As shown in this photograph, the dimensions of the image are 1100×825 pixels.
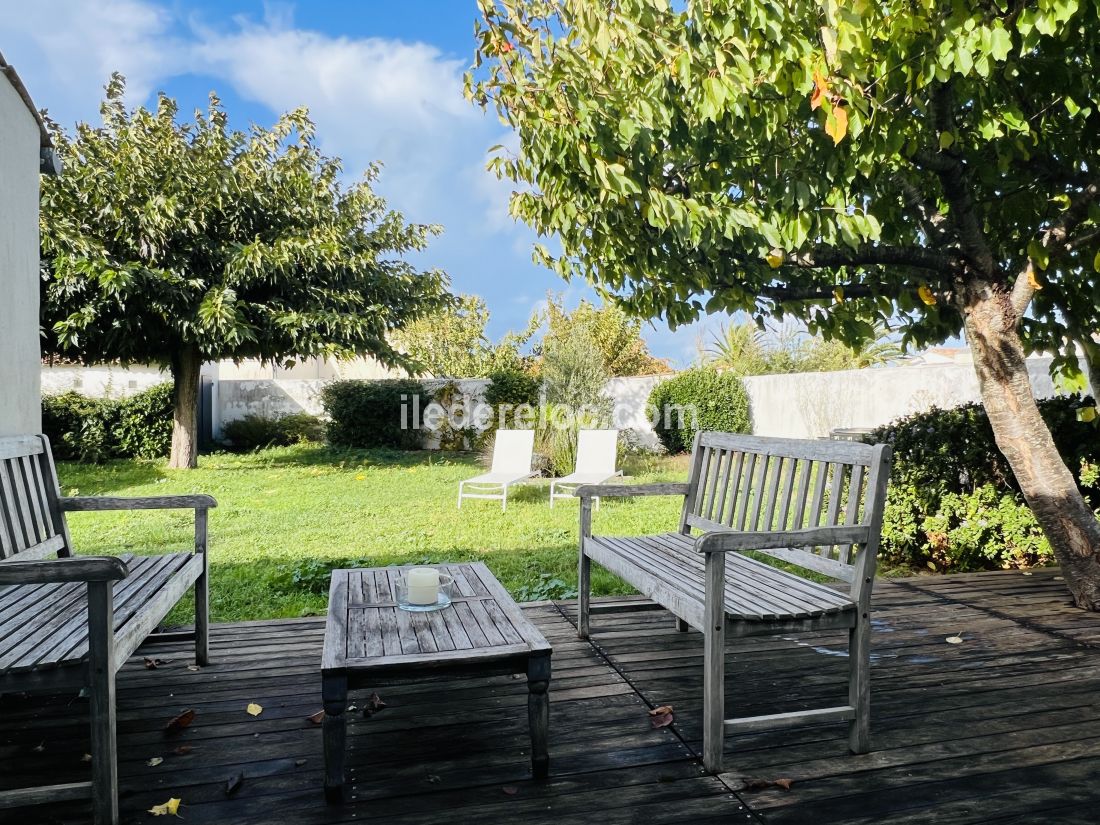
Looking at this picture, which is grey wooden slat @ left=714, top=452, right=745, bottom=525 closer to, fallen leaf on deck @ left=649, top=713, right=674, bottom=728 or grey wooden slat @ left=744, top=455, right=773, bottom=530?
grey wooden slat @ left=744, top=455, right=773, bottom=530

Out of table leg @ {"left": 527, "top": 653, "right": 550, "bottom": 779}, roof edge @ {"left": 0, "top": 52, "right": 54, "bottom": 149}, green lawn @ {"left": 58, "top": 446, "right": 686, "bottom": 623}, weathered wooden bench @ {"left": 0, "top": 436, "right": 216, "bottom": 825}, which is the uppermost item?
roof edge @ {"left": 0, "top": 52, "right": 54, "bottom": 149}

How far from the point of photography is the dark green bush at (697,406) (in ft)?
42.5

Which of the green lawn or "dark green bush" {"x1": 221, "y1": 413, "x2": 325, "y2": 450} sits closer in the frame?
the green lawn

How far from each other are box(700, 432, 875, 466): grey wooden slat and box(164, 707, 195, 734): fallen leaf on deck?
230 cm

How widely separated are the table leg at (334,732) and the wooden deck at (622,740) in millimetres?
61

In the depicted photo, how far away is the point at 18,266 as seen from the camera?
147 inches

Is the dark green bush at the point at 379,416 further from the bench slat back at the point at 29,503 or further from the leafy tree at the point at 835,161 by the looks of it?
the bench slat back at the point at 29,503

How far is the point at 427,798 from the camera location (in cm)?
207

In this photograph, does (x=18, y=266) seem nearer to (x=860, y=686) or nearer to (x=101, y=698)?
(x=101, y=698)

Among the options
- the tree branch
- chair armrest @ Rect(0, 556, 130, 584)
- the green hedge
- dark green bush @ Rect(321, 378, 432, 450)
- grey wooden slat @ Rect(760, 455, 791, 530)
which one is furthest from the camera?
dark green bush @ Rect(321, 378, 432, 450)

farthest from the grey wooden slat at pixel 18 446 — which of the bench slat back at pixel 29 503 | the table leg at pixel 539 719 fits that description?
the table leg at pixel 539 719

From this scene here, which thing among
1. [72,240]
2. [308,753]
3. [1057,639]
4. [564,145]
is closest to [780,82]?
[564,145]

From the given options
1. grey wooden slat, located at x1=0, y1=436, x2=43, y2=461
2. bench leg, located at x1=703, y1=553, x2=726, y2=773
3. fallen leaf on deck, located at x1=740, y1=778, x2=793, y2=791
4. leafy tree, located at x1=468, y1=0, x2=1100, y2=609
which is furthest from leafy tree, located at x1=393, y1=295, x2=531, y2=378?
fallen leaf on deck, located at x1=740, y1=778, x2=793, y2=791

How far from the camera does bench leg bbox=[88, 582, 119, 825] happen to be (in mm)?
1925
